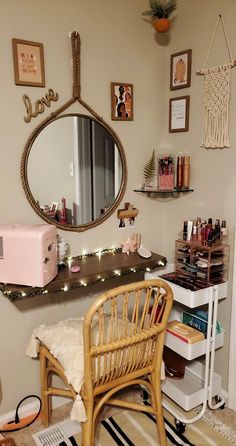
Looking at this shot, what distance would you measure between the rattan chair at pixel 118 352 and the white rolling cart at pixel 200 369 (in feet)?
0.87

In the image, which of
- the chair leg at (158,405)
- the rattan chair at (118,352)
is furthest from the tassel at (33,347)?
the chair leg at (158,405)

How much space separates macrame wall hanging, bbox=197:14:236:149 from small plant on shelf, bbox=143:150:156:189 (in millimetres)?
344

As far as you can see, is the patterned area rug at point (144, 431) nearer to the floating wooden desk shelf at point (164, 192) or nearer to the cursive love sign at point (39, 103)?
the floating wooden desk shelf at point (164, 192)

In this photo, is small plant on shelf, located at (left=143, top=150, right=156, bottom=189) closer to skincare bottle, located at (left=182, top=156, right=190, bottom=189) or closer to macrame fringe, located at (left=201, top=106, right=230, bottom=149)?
skincare bottle, located at (left=182, top=156, right=190, bottom=189)

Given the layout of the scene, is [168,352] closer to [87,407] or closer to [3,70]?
[87,407]

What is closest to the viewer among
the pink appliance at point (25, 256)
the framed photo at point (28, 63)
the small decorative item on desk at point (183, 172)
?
the pink appliance at point (25, 256)

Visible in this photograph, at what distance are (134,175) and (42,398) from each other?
1373 millimetres

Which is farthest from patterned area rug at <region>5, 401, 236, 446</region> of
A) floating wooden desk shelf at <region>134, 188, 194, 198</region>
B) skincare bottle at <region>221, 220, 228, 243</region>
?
floating wooden desk shelf at <region>134, 188, 194, 198</region>

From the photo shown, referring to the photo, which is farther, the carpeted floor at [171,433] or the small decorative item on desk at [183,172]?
the small decorative item on desk at [183,172]

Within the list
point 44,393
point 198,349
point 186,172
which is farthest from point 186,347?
point 186,172

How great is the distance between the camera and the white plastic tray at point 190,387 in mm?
1968

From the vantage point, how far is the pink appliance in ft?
5.25

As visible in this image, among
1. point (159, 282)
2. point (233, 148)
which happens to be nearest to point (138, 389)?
point (159, 282)

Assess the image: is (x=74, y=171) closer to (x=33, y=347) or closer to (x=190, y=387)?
(x=33, y=347)
